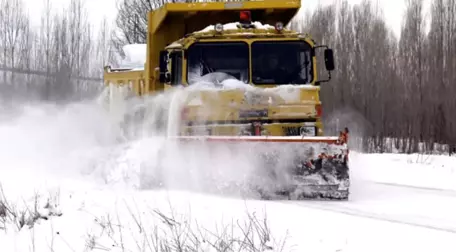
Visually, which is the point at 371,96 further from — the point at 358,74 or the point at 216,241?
the point at 216,241

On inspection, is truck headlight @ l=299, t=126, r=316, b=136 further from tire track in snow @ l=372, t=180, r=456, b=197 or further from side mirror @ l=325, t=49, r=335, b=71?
tire track in snow @ l=372, t=180, r=456, b=197

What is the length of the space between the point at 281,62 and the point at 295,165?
6.26ft

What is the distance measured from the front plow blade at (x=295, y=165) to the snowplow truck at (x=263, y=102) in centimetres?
1

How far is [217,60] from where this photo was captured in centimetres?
887

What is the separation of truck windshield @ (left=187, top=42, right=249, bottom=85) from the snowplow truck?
0.6 inches

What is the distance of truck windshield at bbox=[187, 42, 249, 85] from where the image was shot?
8.83 meters

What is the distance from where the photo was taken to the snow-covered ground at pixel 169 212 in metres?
4.98

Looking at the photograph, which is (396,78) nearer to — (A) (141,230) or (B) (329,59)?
(B) (329,59)

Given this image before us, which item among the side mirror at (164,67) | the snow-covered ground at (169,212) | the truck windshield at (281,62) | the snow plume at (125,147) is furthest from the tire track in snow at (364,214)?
the side mirror at (164,67)

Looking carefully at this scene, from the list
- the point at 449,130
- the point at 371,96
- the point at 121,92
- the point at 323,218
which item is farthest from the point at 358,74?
the point at 323,218

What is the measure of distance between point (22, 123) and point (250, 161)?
23.5 ft

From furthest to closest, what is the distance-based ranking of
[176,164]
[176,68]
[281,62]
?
[176,68]
[281,62]
[176,164]

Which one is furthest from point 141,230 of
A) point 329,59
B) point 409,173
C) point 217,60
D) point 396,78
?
point 396,78

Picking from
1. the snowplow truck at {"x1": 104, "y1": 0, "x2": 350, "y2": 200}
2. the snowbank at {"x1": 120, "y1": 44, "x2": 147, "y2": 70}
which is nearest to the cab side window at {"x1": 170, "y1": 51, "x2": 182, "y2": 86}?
the snowplow truck at {"x1": 104, "y1": 0, "x2": 350, "y2": 200}
